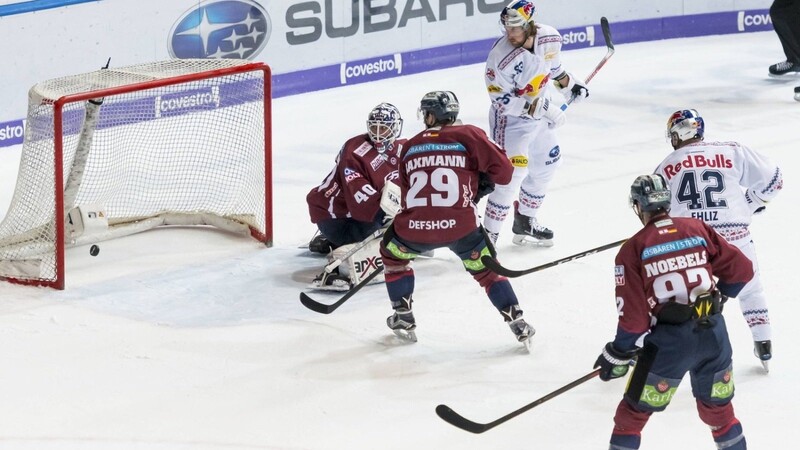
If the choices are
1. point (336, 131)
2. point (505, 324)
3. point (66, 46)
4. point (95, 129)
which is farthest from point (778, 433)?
point (66, 46)

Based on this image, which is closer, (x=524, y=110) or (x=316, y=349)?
(x=316, y=349)

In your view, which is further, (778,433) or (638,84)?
(638,84)

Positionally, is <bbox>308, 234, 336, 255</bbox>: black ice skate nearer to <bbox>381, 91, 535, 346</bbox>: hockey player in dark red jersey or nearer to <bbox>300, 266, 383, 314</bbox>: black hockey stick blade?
<bbox>300, 266, 383, 314</bbox>: black hockey stick blade

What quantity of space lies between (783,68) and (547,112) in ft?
14.6

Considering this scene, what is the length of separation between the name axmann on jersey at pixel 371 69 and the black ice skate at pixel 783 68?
116 inches

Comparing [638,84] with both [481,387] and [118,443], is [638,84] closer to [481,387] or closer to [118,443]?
[481,387]

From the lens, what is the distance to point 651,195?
4875 millimetres

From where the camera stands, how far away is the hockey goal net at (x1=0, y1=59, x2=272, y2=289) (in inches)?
278

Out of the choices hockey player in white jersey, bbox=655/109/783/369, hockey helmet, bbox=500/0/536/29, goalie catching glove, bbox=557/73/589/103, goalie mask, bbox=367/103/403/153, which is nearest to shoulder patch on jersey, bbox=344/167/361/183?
goalie mask, bbox=367/103/403/153

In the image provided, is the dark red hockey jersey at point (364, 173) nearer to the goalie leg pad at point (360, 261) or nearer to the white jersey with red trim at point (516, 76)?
the goalie leg pad at point (360, 261)

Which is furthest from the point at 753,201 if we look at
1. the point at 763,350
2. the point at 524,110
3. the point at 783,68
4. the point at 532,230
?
the point at 783,68

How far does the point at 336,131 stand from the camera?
9914 mm

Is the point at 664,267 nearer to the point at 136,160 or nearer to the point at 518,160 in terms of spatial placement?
the point at 518,160

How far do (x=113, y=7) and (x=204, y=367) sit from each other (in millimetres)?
4098
